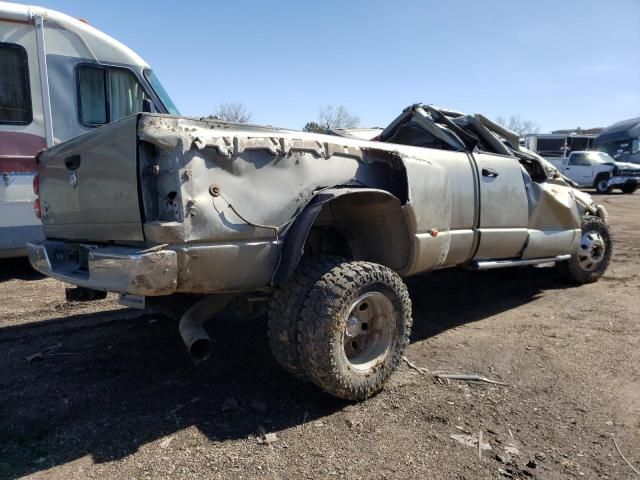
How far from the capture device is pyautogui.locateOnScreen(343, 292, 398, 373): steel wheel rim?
3340 mm

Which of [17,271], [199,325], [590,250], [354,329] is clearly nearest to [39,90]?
[17,271]

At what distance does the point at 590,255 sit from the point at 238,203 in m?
5.15

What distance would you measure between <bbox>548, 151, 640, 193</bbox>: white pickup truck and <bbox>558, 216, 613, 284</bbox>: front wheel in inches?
754

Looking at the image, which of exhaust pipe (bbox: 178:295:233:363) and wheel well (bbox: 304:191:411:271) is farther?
wheel well (bbox: 304:191:411:271)

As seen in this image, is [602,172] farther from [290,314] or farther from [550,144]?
[290,314]

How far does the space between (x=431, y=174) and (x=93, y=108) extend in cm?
503

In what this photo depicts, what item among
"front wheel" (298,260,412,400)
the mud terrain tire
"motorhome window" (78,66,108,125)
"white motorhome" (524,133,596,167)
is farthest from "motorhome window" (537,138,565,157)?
the mud terrain tire

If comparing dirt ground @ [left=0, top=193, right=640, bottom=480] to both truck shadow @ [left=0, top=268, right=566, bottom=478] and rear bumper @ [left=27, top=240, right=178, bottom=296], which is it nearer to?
truck shadow @ [left=0, top=268, right=566, bottom=478]

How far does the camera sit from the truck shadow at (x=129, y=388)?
282 centimetres

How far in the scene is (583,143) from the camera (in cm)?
3048

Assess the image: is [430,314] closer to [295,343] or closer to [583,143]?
[295,343]

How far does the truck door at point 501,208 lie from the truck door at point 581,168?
21031 millimetres

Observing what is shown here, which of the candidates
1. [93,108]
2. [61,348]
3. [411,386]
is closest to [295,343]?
[411,386]

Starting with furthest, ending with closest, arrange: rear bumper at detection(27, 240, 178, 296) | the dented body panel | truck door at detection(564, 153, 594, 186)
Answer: truck door at detection(564, 153, 594, 186) → the dented body panel → rear bumper at detection(27, 240, 178, 296)
